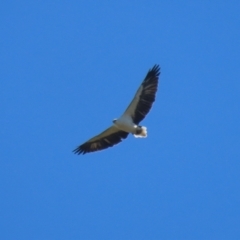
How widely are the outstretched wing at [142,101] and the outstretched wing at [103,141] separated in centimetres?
92

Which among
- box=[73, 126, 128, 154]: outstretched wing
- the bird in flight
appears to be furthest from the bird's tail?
box=[73, 126, 128, 154]: outstretched wing

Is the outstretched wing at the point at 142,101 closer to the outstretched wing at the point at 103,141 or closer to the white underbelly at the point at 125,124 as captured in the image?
the white underbelly at the point at 125,124

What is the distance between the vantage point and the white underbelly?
29.8m

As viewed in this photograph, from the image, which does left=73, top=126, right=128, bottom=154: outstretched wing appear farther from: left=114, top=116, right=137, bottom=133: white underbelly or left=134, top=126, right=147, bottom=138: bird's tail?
left=134, top=126, right=147, bottom=138: bird's tail

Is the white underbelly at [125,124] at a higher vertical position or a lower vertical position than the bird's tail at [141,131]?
higher

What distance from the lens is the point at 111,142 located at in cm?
3083

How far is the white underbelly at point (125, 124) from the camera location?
29812mm

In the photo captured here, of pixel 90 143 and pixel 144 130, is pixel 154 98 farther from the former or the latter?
pixel 90 143

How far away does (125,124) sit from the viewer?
1176 inches

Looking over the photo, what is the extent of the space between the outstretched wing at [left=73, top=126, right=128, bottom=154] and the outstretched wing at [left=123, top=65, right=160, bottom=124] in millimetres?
918

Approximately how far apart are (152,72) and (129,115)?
1.52m

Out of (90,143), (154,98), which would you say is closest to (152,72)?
(154,98)

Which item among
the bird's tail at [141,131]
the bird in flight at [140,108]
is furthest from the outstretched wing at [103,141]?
the bird's tail at [141,131]

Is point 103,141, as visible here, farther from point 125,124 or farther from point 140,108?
point 140,108
